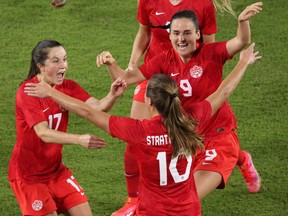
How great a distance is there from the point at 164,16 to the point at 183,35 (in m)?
0.86

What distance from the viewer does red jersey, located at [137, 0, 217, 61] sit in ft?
26.9

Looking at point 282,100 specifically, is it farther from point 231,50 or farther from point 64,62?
point 64,62

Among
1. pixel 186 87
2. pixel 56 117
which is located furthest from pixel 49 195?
pixel 186 87

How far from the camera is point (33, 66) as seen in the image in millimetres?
7520

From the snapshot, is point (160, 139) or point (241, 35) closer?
point (160, 139)

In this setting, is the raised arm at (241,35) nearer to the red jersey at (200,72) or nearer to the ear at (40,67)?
the red jersey at (200,72)

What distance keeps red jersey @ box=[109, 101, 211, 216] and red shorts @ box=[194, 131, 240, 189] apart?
3.43 feet

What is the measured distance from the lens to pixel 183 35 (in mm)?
7508

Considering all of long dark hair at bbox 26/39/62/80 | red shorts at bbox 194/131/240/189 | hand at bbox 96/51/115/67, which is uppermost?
long dark hair at bbox 26/39/62/80

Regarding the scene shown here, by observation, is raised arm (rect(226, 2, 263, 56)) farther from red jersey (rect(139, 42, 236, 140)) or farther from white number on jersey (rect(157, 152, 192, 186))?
white number on jersey (rect(157, 152, 192, 186))

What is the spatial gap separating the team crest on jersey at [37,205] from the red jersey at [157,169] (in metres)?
0.95

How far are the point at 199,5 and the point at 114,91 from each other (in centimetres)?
151

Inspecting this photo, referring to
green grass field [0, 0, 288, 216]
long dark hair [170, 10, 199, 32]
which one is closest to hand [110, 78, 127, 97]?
long dark hair [170, 10, 199, 32]

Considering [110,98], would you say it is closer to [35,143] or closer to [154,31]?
[35,143]
